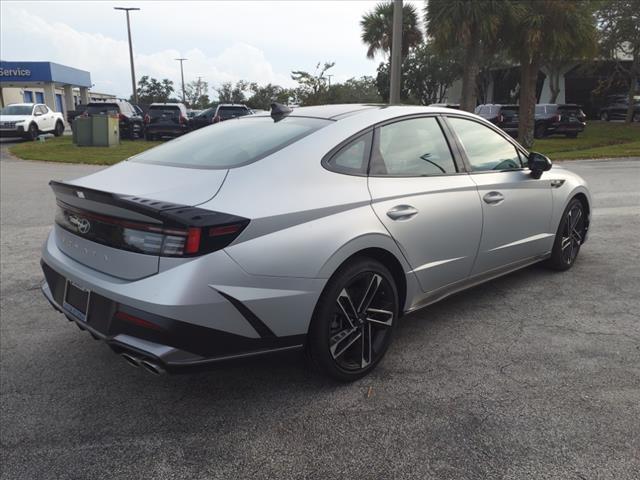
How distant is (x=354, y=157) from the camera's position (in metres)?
3.06

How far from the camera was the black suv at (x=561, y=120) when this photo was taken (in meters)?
25.6

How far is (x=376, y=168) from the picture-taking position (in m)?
3.15

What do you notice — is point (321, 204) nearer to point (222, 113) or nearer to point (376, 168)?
point (376, 168)

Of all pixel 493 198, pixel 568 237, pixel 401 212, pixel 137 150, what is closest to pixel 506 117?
pixel 137 150

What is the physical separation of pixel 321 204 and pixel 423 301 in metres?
1.14

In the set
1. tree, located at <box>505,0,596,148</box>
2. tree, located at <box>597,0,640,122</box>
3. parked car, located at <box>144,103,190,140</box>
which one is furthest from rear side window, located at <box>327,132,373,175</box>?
tree, located at <box>597,0,640,122</box>

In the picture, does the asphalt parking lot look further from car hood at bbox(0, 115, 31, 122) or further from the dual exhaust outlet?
car hood at bbox(0, 115, 31, 122)

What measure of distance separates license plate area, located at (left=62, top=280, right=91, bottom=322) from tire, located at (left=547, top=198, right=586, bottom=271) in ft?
12.7

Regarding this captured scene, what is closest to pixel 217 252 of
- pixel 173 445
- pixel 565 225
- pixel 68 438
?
pixel 173 445

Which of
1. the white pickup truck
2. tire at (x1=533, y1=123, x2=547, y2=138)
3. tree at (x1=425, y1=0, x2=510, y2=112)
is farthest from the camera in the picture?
tire at (x1=533, y1=123, x2=547, y2=138)

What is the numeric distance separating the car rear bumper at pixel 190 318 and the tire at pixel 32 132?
2440cm

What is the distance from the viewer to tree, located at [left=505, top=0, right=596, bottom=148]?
18250mm

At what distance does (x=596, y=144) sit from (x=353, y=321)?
23324 millimetres

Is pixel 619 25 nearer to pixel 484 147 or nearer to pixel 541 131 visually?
pixel 541 131
